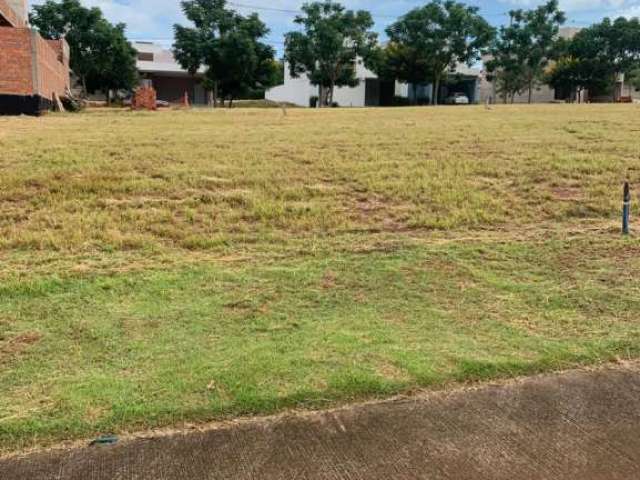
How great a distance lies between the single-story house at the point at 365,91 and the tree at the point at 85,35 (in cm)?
1838

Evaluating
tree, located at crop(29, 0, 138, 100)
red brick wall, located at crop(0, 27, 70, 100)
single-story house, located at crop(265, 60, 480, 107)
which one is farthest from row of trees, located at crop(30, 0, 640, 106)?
red brick wall, located at crop(0, 27, 70, 100)

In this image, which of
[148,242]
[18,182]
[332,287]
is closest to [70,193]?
[18,182]

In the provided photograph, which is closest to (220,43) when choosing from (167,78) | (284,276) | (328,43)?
(328,43)

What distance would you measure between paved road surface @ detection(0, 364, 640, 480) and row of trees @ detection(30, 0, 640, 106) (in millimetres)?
38558

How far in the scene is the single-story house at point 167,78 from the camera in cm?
5988

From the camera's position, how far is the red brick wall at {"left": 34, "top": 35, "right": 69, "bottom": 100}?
23.2 meters

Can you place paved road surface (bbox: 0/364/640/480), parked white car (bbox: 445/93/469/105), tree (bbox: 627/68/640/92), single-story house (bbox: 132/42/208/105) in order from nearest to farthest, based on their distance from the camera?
paved road surface (bbox: 0/364/640/480) < tree (bbox: 627/68/640/92) < parked white car (bbox: 445/93/469/105) < single-story house (bbox: 132/42/208/105)

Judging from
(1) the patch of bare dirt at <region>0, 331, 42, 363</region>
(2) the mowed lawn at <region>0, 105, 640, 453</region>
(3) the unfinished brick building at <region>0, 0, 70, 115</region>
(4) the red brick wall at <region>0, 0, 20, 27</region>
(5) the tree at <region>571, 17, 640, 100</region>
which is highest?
(5) the tree at <region>571, 17, 640, 100</region>

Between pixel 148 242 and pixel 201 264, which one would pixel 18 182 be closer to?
pixel 148 242

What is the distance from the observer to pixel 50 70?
2633 cm

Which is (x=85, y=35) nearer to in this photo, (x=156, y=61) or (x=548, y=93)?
(x=156, y=61)

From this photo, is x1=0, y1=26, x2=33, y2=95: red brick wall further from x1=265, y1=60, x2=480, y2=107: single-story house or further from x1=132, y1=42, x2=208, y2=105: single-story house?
x1=132, y1=42, x2=208, y2=105: single-story house

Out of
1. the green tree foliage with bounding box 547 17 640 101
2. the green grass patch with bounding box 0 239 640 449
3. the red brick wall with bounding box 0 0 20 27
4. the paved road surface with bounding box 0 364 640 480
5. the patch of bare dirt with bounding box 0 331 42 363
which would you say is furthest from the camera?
the green tree foliage with bounding box 547 17 640 101

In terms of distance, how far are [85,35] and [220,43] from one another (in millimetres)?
8998
